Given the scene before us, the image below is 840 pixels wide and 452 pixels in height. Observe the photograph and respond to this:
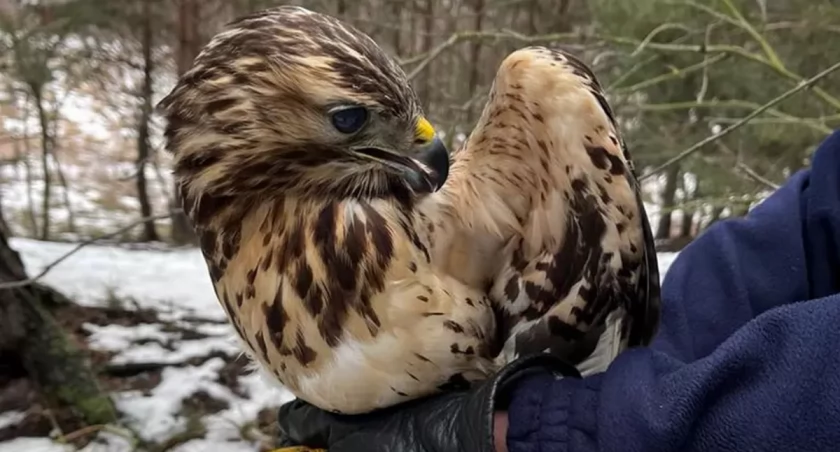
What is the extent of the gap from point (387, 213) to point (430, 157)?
150 millimetres

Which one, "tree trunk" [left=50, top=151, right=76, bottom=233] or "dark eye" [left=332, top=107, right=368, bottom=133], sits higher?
"dark eye" [left=332, top=107, right=368, bottom=133]

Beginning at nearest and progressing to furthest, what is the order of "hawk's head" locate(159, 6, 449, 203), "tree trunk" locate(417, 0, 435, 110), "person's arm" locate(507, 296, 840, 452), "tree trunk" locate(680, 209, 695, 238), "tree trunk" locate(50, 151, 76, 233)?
1. "person's arm" locate(507, 296, 840, 452)
2. "hawk's head" locate(159, 6, 449, 203)
3. "tree trunk" locate(417, 0, 435, 110)
4. "tree trunk" locate(680, 209, 695, 238)
5. "tree trunk" locate(50, 151, 76, 233)

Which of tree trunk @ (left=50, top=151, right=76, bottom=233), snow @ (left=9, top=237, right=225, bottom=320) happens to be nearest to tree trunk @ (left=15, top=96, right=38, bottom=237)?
tree trunk @ (left=50, top=151, right=76, bottom=233)

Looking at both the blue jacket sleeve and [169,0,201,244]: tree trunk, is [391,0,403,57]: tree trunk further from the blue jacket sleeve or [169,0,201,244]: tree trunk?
the blue jacket sleeve

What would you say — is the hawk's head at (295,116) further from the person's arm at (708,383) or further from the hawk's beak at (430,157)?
the person's arm at (708,383)

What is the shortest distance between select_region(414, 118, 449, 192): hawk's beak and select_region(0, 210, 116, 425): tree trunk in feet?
12.6

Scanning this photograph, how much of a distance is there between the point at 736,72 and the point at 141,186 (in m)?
7.53

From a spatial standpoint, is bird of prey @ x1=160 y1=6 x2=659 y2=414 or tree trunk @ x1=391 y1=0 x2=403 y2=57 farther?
tree trunk @ x1=391 y1=0 x2=403 y2=57

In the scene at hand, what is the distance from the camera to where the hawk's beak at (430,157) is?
1.75m

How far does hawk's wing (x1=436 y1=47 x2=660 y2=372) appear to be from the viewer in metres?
1.86

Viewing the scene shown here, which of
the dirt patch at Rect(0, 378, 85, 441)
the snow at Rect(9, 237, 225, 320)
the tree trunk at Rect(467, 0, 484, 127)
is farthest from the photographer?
the tree trunk at Rect(467, 0, 484, 127)

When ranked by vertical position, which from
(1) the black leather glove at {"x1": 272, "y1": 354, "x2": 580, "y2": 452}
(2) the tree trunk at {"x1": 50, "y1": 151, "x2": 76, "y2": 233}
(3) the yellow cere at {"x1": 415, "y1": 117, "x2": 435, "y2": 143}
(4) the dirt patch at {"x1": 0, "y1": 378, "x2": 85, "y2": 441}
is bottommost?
(2) the tree trunk at {"x1": 50, "y1": 151, "x2": 76, "y2": 233}

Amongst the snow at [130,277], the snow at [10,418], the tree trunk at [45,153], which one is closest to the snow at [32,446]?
the snow at [10,418]

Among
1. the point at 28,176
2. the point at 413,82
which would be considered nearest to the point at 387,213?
the point at 413,82
